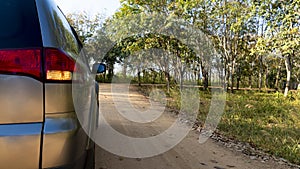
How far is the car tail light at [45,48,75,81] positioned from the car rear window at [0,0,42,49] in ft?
0.26

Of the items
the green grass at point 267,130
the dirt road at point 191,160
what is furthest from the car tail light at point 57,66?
the green grass at point 267,130

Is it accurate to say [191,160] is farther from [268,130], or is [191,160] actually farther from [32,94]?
[268,130]

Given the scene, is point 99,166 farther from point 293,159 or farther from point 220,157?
point 293,159

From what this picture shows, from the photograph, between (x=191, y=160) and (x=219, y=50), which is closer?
(x=191, y=160)

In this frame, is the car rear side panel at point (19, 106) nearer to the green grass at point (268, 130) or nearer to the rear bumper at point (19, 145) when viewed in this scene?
the rear bumper at point (19, 145)

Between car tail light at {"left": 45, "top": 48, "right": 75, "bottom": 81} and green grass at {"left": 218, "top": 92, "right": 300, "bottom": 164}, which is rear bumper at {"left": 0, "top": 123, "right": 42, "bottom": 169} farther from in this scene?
green grass at {"left": 218, "top": 92, "right": 300, "bottom": 164}

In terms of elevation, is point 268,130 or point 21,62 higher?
point 21,62

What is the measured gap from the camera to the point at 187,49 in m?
12.1

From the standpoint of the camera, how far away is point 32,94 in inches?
44.4

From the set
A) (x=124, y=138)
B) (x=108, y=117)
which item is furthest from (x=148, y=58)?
(x=124, y=138)

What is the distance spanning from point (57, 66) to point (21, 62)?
0.17m

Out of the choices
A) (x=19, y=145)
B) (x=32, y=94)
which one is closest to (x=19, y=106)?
(x=32, y=94)

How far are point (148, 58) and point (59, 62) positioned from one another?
13.7 metres

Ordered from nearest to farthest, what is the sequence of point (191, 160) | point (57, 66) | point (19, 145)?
point (19, 145), point (57, 66), point (191, 160)
